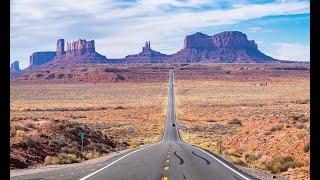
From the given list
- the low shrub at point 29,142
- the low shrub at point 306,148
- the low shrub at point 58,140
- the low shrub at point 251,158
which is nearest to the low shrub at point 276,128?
the low shrub at point 251,158

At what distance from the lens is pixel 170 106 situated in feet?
395

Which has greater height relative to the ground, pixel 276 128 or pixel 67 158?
pixel 276 128

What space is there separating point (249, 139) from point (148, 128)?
37567 millimetres

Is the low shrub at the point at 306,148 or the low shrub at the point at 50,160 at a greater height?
the low shrub at the point at 306,148

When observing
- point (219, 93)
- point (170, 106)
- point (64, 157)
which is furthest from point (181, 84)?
point (64, 157)


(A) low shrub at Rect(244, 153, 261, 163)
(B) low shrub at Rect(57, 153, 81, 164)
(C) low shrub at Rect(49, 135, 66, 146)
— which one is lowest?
(A) low shrub at Rect(244, 153, 261, 163)

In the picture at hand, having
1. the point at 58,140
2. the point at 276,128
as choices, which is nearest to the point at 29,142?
the point at 58,140

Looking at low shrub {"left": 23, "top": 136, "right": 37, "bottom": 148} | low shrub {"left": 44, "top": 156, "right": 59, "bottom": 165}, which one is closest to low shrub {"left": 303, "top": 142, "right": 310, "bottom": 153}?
low shrub {"left": 44, "top": 156, "right": 59, "bottom": 165}

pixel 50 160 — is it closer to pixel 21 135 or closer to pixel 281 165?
pixel 21 135

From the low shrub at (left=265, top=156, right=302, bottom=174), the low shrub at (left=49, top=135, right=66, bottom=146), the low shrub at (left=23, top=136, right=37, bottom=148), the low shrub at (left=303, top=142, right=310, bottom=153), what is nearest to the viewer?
the low shrub at (left=265, top=156, right=302, bottom=174)

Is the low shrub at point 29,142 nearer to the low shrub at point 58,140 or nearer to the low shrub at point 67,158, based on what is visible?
the low shrub at point 67,158

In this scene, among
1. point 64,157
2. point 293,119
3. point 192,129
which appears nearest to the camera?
point 64,157

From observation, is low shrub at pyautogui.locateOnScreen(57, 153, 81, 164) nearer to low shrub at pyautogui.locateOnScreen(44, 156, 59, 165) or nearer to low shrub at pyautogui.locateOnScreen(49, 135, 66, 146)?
low shrub at pyautogui.locateOnScreen(44, 156, 59, 165)
